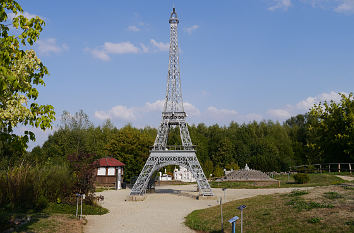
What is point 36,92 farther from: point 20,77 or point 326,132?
point 326,132

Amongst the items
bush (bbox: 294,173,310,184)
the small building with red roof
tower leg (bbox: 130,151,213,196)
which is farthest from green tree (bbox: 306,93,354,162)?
the small building with red roof

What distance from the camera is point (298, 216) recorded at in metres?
11.3

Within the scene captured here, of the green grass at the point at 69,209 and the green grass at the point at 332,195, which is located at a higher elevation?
the green grass at the point at 332,195

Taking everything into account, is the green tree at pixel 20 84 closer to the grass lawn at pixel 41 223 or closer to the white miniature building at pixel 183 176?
the grass lawn at pixel 41 223

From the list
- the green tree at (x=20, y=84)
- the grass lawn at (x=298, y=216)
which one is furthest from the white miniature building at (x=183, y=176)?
the green tree at (x=20, y=84)

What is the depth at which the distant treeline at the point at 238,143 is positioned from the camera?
115 ft

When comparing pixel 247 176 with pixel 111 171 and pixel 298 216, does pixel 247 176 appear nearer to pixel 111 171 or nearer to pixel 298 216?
pixel 111 171

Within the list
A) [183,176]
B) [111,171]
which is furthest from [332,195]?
[183,176]

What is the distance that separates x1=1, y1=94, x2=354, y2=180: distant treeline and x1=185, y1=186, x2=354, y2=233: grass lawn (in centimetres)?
1579

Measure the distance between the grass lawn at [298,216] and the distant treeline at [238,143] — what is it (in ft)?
51.8

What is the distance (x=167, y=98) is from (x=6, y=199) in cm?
1594

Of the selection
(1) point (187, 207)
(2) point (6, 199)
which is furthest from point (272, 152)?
(2) point (6, 199)

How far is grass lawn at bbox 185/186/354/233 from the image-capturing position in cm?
1014

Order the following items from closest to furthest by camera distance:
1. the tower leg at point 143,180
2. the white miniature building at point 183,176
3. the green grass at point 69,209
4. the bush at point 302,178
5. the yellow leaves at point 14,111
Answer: the yellow leaves at point 14,111 < the green grass at point 69,209 < the tower leg at point 143,180 < the bush at point 302,178 < the white miniature building at point 183,176
